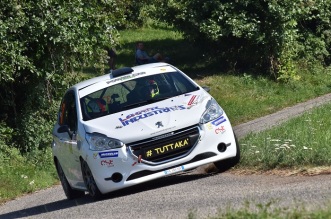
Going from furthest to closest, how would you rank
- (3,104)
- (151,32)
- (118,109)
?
(151,32) → (3,104) → (118,109)

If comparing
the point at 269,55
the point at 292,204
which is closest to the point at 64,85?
the point at 269,55

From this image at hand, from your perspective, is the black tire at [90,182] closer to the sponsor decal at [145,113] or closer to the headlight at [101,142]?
the headlight at [101,142]

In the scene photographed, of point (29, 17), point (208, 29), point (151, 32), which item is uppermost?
point (29, 17)

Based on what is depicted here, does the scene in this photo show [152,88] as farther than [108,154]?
Yes

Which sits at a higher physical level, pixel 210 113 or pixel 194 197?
pixel 210 113

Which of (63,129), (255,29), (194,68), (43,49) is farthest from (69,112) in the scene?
(194,68)

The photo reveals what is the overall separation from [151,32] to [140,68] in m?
30.7

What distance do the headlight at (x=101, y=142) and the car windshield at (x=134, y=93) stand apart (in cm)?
73

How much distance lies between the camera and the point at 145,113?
43.8ft

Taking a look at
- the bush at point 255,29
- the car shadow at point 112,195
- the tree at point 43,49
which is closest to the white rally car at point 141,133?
the car shadow at point 112,195

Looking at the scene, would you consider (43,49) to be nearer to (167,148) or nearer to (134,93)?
(134,93)

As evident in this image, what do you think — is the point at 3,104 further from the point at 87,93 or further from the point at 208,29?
the point at 87,93

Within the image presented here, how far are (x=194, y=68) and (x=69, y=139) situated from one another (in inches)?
772

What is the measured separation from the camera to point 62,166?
595 inches
